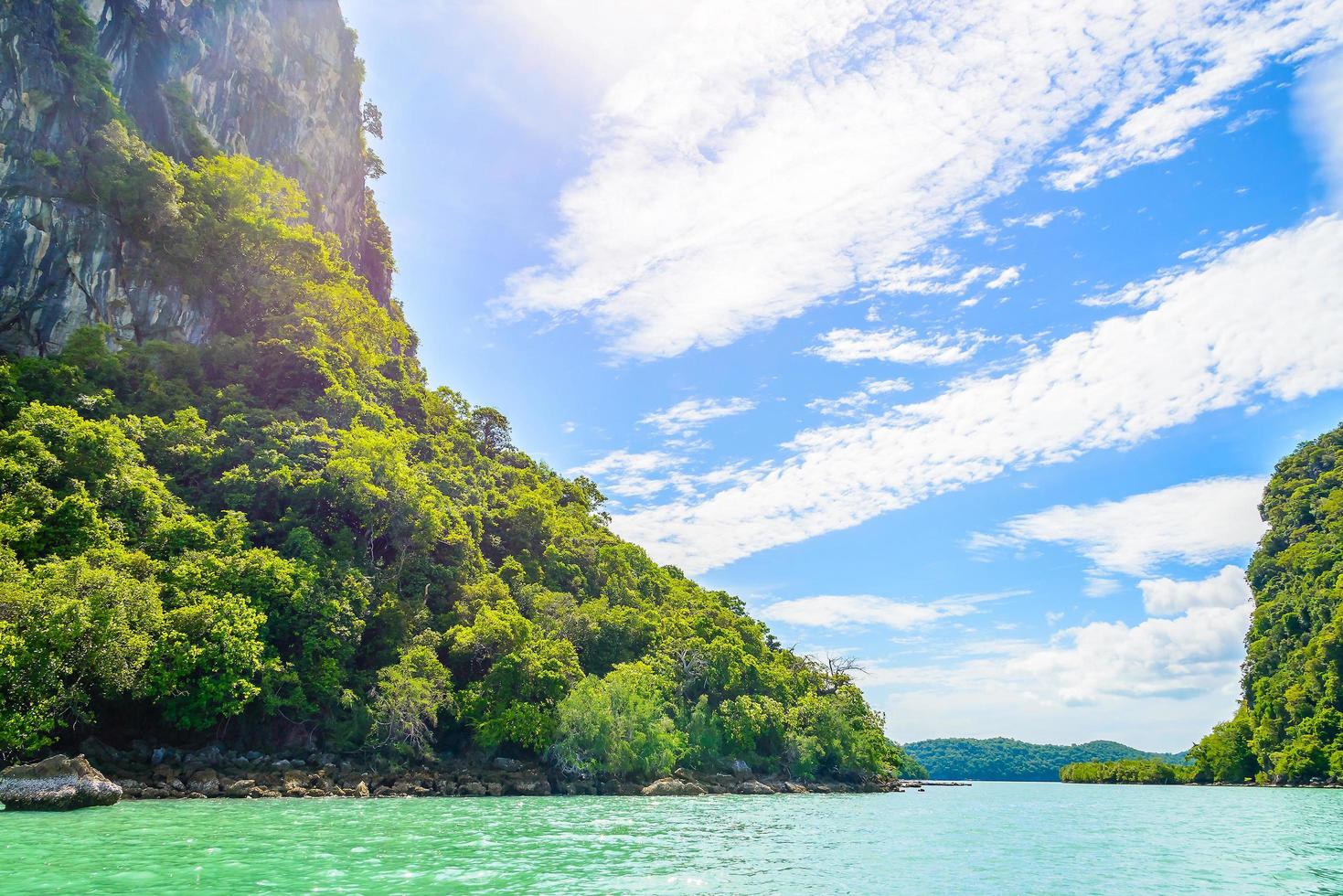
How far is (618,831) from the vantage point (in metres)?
21.1

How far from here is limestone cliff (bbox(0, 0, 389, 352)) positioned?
40.4 metres

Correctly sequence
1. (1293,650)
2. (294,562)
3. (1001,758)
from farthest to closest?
(1001,758) < (1293,650) < (294,562)

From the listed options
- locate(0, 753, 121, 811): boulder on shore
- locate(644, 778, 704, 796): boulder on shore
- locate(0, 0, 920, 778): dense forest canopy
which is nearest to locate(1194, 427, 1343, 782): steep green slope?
locate(0, 0, 920, 778): dense forest canopy

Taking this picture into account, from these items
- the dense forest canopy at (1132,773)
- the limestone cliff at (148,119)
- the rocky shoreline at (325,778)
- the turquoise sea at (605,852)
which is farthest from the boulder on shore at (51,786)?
the dense forest canopy at (1132,773)

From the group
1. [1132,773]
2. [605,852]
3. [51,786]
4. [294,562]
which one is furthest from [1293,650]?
[51,786]

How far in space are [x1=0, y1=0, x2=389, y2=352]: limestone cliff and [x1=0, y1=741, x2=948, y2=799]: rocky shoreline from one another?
24.4 meters

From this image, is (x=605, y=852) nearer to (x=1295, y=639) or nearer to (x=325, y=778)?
(x=325, y=778)

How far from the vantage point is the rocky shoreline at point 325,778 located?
27.6 meters

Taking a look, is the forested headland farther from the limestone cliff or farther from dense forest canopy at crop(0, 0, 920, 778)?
the limestone cliff

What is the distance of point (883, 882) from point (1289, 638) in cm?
8680

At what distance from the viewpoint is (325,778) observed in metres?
32.5

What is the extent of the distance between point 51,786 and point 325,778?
14043 mm

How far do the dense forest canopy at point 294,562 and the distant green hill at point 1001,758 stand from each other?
10451 centimetres

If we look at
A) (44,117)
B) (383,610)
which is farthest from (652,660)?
(44,117)
